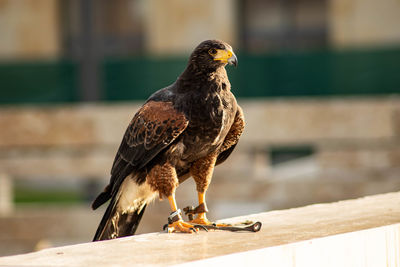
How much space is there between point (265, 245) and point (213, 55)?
101cm

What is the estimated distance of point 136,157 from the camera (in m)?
3.58

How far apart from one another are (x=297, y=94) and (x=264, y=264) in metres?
6.94

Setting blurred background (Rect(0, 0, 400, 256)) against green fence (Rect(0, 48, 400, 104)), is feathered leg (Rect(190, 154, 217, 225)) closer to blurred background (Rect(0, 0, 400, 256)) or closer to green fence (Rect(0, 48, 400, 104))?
blurred background (Rect(0, 0, 400, 256))

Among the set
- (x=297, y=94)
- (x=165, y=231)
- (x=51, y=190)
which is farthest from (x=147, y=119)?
(x=51, y=190)

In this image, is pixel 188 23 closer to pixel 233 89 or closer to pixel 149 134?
pixel 233 89

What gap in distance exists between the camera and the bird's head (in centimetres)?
340

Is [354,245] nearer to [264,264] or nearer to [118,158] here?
[264,264]

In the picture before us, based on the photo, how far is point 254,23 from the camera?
460 inches

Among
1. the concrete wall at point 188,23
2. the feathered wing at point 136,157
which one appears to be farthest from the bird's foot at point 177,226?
the concrete wall at point 188,23

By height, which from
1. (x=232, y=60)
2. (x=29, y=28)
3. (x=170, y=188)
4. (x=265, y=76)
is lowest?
(x=265, y=76)

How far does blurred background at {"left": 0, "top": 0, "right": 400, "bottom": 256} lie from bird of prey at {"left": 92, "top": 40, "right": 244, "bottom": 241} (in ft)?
13.4

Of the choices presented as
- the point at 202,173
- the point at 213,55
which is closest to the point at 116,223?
the point at 202,173

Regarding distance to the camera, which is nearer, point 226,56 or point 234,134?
point 226,56

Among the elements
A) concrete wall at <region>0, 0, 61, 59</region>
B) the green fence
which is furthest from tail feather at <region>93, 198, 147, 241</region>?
concrete wall at <region>0, 0, 61, 59</region>
